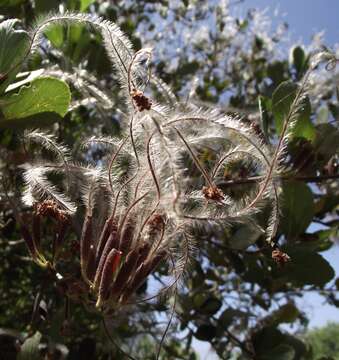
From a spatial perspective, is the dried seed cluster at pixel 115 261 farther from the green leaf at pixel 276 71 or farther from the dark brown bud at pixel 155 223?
the green leaf at pixel 276 71

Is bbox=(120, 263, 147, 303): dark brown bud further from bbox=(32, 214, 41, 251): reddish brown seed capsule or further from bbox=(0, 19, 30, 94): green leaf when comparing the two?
bbox=(0, 19, 30, 94): green leaf

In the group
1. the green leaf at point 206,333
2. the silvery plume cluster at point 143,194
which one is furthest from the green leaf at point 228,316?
the silvery plume cluster at point 143,194

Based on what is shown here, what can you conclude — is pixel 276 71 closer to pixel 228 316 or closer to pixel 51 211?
pixel 228 316

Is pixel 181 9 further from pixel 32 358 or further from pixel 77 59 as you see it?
pixel 32 358

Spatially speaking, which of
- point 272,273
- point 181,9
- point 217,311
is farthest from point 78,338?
point 181,9

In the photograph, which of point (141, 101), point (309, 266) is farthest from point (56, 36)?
point (309, 266)

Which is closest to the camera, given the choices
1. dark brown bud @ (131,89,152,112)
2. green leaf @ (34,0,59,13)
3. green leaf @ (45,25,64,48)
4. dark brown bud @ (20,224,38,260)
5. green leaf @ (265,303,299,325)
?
dark brown bud @ (131,89,152,112)

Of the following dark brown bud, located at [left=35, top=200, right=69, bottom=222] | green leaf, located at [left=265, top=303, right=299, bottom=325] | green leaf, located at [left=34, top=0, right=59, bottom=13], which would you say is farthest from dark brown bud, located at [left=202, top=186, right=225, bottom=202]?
green leaf, located at [left=265, top=303, right=299, bottom=325]

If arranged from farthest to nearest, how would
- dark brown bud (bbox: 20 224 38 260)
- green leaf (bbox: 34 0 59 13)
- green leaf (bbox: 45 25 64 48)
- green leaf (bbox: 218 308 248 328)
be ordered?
green leaf (bbox: 218 308 248 328) → green leaf (bbox: 45 25 64 48) → green leaf (bbox: 34 0 59 13) → dark brown bud (bbox: 20 224 38 260)
